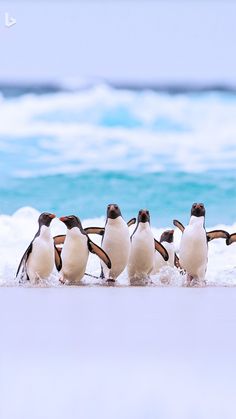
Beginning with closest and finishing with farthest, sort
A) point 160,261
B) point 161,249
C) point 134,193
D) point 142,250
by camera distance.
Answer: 1. point 142,250
2. point 161,249
3. point 160,261
4. point 134,193

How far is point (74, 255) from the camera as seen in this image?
4188 mm

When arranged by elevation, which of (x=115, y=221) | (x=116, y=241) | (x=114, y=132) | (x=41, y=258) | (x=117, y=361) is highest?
(x=114, y=132)

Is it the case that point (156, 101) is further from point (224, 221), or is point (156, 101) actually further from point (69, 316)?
point (69, 316)

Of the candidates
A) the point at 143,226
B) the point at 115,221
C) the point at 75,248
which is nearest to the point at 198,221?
the point at 143,226

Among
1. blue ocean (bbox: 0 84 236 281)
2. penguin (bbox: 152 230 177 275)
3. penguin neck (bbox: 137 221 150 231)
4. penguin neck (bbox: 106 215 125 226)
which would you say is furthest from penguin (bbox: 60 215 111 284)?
blue ocean (bbox: 0 84 236 281)

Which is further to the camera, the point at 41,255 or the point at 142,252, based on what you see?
the point at 142,252

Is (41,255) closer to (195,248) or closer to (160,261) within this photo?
(195,248)

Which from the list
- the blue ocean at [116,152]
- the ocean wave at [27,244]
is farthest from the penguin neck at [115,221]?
the blue ocean at [116,152]

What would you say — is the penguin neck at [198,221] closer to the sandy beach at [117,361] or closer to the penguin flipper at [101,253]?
the penguin flipper at [101,253]

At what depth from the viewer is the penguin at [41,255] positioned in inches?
162

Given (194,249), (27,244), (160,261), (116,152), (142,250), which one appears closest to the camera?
(194,249)

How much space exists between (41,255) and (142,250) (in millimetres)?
542

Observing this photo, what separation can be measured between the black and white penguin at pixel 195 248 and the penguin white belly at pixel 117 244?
0.29 metres

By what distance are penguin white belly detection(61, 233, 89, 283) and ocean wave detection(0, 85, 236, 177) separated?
2446 mm
